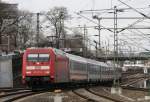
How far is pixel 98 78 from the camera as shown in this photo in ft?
219

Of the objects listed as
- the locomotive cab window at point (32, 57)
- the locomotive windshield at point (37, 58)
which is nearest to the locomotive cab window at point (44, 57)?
the locomotive windshield at point (37, 58)

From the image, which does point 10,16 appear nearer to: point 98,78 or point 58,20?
point 58,20

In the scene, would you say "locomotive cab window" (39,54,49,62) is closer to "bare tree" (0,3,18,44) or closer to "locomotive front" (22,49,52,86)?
"locomotive front" (22,49,52,86)

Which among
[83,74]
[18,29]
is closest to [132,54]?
[18,29]

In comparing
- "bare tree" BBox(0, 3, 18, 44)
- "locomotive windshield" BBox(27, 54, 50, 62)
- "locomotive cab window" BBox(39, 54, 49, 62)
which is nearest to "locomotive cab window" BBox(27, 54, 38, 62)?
"locomotive windshield" BBox(27, 54, 50, 62)

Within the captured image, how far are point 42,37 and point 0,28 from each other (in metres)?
16.6

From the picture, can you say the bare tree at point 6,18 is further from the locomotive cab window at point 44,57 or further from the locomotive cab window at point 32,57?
the locomotive cab window at point 44,57

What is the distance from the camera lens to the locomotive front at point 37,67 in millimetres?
37809

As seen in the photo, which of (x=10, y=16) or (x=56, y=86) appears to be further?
(x=10, y=16)

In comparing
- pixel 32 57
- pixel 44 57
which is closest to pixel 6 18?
pixel 32 57

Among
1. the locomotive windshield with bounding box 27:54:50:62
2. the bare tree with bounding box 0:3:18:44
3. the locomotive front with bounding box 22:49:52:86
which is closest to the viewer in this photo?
the locomotive front with bounding box 22:49:52:86

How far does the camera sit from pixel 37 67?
37938 millimetres

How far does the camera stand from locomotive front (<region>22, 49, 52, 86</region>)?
37.8 metres

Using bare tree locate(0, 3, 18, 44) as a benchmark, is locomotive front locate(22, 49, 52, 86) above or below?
below
